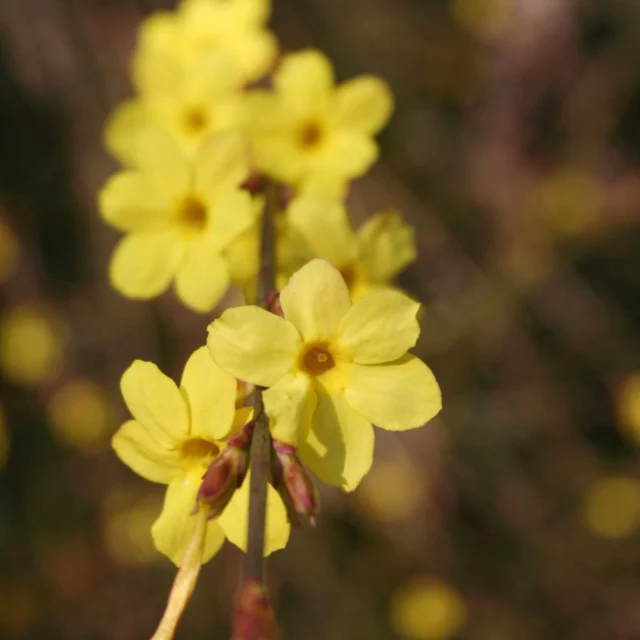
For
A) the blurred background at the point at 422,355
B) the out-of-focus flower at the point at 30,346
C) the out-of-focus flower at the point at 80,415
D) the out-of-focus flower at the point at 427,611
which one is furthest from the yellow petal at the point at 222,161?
the out-of-focus flower at the point at 427,611

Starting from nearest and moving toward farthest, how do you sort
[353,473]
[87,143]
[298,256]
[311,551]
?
[353,473] → [298,256] → [311,551] → [87,143]

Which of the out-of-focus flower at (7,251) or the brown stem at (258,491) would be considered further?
the out-of-focus flower at (7,251)

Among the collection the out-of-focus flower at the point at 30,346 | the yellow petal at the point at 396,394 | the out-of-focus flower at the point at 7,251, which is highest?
the yellow petal at the point at 396,394

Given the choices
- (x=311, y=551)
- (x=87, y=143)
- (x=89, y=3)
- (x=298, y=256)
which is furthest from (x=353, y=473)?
(x=89, y=3)

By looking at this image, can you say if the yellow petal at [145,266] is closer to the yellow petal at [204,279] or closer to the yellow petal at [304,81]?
the yellow petal at [204,279]

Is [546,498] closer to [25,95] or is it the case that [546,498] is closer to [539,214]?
[539,214]

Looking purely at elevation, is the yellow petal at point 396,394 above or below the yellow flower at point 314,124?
below

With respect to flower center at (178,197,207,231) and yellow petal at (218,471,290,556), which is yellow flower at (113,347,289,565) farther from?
flower center at (178,197,207,231)

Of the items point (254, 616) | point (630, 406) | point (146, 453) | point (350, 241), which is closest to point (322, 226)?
point (350, 241)
